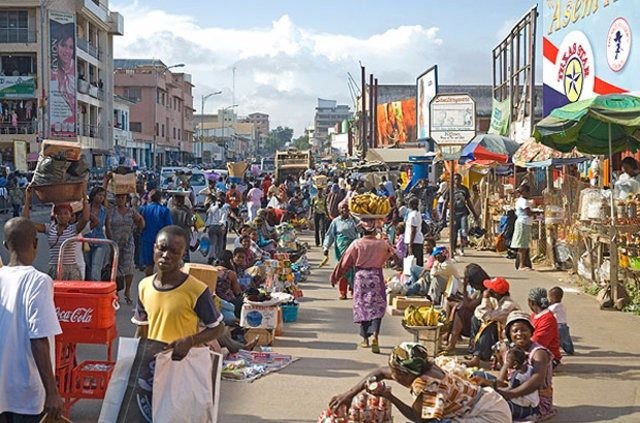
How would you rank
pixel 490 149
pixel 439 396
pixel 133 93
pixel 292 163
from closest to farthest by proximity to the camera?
pixel 439 396 < pixel 490 149 < pixel 292 163 < pixel 133 93

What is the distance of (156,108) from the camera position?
78.8 metres

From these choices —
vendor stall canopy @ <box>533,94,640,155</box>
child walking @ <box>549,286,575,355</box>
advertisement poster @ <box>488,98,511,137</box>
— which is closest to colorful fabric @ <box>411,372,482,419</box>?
child walking @ <box>549,286,575,355</box>

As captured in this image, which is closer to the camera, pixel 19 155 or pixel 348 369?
pixel 348 369

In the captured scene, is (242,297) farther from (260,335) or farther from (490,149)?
(490,149)

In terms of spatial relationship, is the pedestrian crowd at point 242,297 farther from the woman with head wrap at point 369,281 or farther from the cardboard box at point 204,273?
the cardboard box at point 204,273

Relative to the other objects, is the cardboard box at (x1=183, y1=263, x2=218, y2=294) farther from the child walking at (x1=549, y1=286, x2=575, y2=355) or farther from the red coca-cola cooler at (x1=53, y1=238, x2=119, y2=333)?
the child walking at (x1=549, y1=286, x2=575, y2=355)

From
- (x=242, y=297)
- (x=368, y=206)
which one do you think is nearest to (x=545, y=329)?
(x=368, y=206)

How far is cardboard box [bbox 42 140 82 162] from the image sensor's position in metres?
8.22

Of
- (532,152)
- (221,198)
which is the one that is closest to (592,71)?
(532,152)

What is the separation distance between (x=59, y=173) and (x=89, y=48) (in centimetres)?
5224

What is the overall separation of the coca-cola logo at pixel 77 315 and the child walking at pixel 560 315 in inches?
197

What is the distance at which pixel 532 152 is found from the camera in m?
17.9

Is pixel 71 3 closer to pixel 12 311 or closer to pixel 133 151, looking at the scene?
pixel 133 151

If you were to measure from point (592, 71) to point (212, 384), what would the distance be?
633 inches
